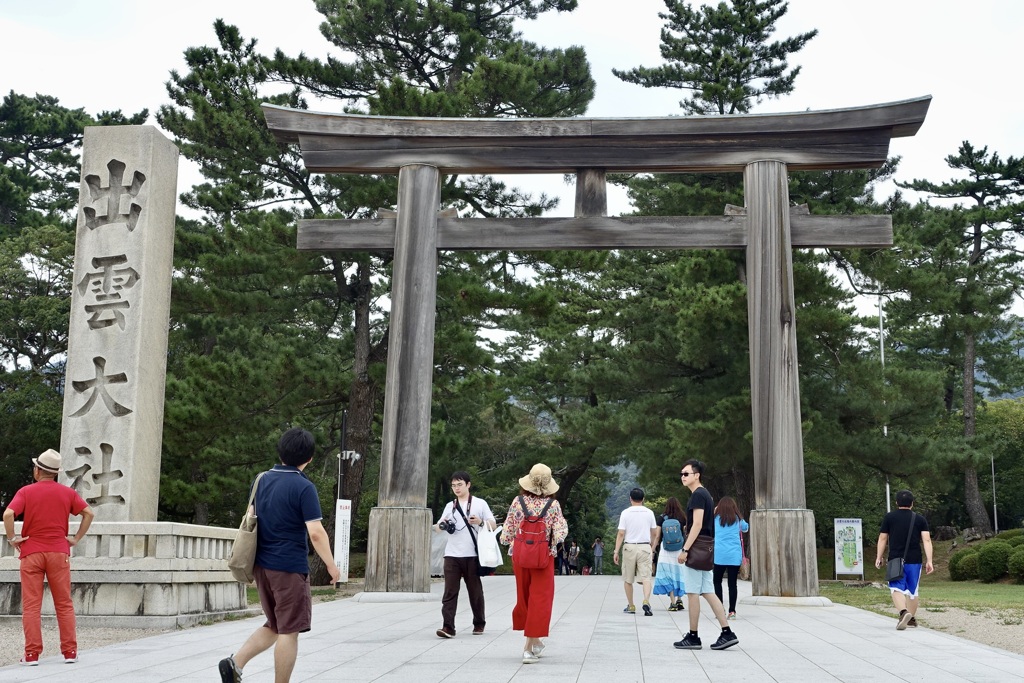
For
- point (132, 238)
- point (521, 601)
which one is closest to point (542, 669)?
point (521, 601)

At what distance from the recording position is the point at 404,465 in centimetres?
1531

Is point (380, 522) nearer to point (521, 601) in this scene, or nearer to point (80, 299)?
point (80, 299)

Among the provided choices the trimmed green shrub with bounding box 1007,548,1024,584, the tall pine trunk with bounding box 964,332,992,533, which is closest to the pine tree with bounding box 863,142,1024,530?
the tall pine trunk with bounding box 964,332,992,533

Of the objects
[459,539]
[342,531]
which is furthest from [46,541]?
[342,531]

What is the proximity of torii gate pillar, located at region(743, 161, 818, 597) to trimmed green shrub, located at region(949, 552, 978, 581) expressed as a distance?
17676 mm

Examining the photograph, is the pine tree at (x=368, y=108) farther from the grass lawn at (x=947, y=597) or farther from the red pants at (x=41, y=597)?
the red pants at (x=41, y=597)

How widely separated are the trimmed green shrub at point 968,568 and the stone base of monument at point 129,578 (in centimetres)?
2476

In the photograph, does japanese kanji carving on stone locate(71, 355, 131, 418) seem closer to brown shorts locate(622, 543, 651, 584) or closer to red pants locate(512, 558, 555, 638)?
red pants locate(512, 558, 555, 638)

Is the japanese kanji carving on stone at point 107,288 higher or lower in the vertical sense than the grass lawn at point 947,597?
higher

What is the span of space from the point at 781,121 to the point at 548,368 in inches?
756

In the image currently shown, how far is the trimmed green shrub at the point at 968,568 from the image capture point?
29973 millimetres

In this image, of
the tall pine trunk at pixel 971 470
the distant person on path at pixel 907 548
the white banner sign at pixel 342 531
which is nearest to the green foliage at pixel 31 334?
the white banner sign at pixel 342 531

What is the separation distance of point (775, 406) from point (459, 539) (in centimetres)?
642

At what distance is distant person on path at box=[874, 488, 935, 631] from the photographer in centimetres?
1182
